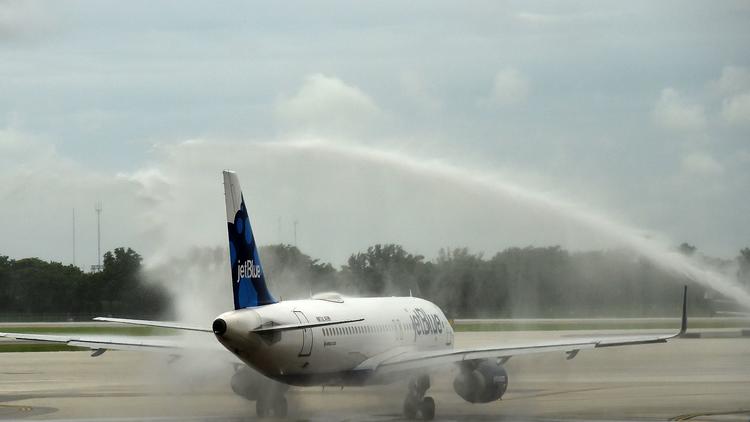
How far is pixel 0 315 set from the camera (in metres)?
110

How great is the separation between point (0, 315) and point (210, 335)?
7766cm

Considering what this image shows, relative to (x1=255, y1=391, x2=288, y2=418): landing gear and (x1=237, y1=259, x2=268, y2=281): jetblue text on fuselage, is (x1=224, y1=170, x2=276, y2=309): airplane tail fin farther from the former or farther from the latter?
(x1=255, y1=391, x2=288, y2=418): landing gear

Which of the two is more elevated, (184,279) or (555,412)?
(184,279)

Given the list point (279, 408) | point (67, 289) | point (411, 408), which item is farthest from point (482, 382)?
point (67, 289)

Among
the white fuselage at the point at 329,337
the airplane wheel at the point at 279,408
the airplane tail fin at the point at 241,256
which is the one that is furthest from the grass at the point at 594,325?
the airplane tail fin at the point at 241,256

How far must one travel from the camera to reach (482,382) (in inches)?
1305

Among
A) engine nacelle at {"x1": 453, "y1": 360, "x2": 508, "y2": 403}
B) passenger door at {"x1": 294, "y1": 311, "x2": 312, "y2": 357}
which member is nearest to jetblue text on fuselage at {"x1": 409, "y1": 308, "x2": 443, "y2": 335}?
engine nacelle at {"x1": 453, "y1": 360, "x2": 508, "y2": 403}

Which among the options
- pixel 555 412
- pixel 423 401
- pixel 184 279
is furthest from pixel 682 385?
pixel 184 279

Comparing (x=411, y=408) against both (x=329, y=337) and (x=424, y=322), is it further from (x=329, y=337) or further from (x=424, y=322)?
(x=424, y=322)

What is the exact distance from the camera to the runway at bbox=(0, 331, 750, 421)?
111ft

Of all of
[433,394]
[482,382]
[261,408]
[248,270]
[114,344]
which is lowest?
[433,394]

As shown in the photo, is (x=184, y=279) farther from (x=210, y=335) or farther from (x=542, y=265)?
(x=542, y=265)

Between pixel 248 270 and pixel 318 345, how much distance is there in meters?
3.02

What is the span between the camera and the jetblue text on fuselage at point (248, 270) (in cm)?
3130
